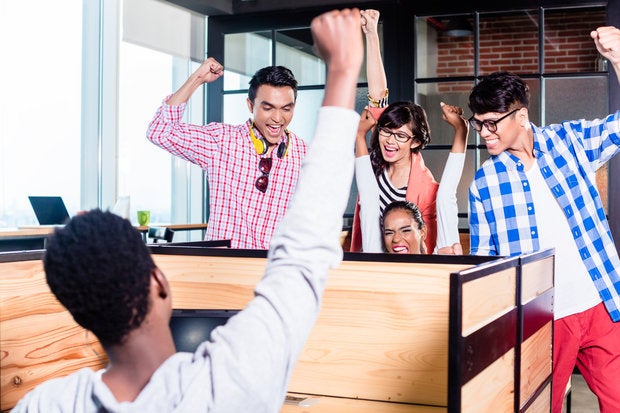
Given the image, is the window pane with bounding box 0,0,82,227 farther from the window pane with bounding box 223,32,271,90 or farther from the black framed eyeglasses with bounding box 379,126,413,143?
the black framed eyeglasses with bounding box 379,126,413,143

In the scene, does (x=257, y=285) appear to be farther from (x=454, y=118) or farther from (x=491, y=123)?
(x=454, y=118)

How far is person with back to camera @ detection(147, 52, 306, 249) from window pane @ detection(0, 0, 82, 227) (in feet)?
8.87

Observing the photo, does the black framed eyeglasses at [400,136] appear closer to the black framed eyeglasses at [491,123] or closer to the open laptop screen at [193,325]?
the black framed eyeglasses at [491,123]

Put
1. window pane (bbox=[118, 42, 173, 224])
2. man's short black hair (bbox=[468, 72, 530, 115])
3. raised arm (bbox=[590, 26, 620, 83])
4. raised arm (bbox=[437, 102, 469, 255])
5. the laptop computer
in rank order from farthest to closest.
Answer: window pane (bbox=[118, 42, 173, 224]) → the laptop computer → raised arm (bbox=[437, 102, 469, 255]) → man's short black hair (bbox=[468, 72, 530, 115]) → raised arm (bbox=[590, 26, 620, 83])

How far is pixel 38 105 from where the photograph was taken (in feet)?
16.4

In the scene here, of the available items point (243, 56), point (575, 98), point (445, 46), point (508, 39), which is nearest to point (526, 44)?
point (508, 39)

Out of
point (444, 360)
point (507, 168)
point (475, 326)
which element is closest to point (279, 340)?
point (475, 326)

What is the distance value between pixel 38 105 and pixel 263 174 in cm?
301

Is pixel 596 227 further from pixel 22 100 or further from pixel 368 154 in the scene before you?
pixel 22 100

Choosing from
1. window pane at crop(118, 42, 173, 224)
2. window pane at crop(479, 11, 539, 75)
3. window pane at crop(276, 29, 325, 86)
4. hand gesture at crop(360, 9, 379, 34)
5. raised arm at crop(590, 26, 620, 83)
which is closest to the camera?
raised arm at crop(590, 26, 620, 83)

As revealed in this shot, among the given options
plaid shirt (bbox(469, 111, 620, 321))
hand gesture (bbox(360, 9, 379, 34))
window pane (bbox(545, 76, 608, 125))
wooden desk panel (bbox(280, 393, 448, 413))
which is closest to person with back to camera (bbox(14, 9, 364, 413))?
wooden desk panel (bbox(280, 393, 448, 413))

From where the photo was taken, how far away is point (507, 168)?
233 cm

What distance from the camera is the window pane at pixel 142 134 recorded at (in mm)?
5551

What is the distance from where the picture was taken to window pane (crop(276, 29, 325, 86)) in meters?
5.38
